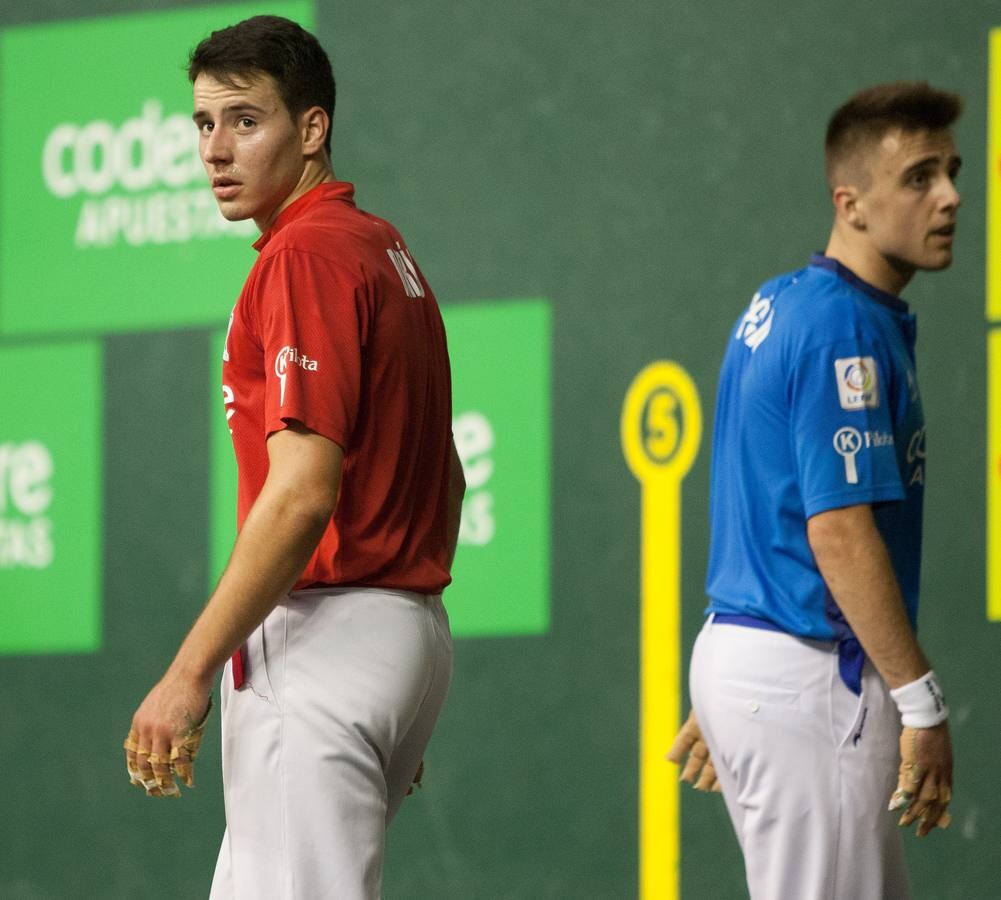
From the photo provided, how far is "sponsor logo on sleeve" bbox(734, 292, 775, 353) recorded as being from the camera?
1836 mm

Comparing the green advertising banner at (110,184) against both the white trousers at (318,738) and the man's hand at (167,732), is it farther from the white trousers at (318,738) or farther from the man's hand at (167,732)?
the man's hand at (167,732)

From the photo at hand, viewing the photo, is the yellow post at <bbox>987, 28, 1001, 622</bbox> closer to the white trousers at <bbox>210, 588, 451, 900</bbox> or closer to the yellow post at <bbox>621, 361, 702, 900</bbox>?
the yellow post at <bbox>621, 361, 702, 900</bbox>

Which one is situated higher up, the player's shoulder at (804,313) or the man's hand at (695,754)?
the player's shoulder at (804,313)

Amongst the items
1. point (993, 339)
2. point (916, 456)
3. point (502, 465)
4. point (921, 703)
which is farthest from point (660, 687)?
point (921, 703)

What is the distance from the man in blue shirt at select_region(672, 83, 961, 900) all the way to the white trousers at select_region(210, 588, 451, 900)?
0.37 meters

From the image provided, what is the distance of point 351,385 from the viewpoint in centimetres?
159

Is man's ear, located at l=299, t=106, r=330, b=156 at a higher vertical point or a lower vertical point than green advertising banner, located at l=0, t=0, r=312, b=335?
lower

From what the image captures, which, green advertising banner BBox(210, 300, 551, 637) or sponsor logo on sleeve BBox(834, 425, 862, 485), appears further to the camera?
green advertising banner BBox(210, 300, 551, 637)

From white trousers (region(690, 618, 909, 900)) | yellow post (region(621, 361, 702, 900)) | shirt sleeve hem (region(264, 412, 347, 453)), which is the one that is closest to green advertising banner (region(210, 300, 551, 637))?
yellow post (region(621, 361, 702, 900))

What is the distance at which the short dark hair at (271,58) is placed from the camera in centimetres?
176

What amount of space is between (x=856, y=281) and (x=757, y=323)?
0.37 feet

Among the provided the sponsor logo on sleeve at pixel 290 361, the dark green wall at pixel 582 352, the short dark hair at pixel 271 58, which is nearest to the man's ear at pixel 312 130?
the short dark hair at pixel 271 58

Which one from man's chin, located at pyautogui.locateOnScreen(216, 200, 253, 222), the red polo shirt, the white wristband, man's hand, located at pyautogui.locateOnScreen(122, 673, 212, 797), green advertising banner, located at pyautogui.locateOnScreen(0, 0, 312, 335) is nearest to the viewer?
man's hand, located at pyautogui.locateOnScreen(122, 673, 212, 797)

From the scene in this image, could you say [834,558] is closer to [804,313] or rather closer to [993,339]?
[804,313]
